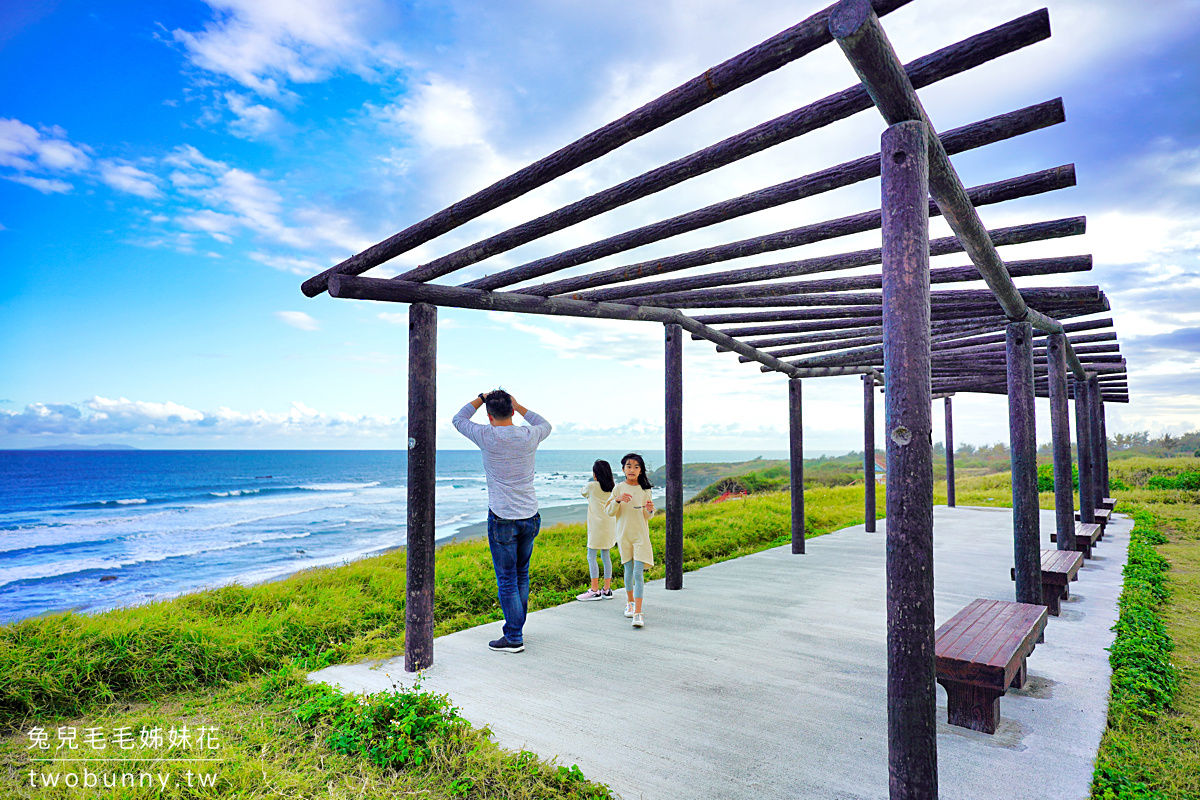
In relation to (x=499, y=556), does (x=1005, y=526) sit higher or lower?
lower

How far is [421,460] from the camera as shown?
4.52 meters

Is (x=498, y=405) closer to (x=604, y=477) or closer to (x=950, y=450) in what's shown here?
(x=604, y=477)

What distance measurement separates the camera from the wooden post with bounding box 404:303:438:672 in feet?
14.6

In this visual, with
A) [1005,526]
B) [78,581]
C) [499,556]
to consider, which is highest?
[499,556]

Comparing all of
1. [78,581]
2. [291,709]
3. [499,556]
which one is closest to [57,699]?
[291,709]

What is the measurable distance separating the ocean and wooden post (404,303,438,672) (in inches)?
159

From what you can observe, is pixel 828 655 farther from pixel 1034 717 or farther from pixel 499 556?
pixel 499 556

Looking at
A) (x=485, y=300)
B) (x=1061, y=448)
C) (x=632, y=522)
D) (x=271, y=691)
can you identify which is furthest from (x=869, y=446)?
(x=271, y=691)

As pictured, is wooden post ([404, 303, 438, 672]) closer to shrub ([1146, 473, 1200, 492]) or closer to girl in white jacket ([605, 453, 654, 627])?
girl in white jacket ([605, 453, 654, 627])

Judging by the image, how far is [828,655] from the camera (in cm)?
464

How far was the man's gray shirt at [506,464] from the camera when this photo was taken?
469 centimetres

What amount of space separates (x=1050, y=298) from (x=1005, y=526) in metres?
8.98

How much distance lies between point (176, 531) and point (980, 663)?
33.2m

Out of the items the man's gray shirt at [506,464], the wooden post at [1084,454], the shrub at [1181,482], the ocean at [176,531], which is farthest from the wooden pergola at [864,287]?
the shrub at [1181,482]
